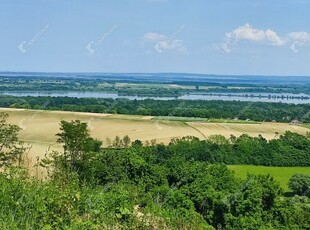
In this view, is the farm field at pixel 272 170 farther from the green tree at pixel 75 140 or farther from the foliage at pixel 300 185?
the green tree at pixel 75 140

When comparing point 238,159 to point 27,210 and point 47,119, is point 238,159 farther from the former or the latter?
point 27,210

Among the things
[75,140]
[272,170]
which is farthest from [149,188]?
[272,170]

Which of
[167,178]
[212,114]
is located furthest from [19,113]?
[167,178]

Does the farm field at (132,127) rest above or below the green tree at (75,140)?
below

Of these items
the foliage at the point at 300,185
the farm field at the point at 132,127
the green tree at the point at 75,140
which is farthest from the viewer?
the farm field at the point at 132,127

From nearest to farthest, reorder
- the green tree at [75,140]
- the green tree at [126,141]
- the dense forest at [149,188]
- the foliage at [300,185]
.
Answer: the dense forest at [149,188]
the green tree at [75,140]
the foliage at [300,185]
the green tree at [126,141]

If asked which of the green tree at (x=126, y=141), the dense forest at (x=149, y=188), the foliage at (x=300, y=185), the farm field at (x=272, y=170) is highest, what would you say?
the dense forest at (x=149, y=188)

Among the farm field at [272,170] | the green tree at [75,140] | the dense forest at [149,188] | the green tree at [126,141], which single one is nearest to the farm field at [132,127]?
the green tree at [126,141]

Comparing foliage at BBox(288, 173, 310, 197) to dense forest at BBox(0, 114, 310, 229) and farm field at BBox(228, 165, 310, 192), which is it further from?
farm field at BBox(228, 165, 310, 192)
